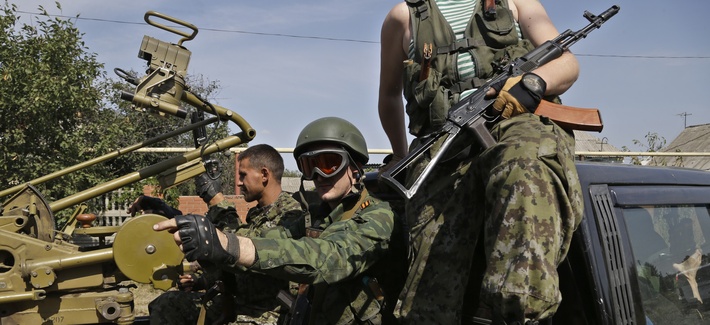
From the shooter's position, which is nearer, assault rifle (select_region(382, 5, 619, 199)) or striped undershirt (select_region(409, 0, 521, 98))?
assault rifle (select_region(382, 5, 619, 199))

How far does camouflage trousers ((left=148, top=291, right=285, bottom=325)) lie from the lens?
4.25 m

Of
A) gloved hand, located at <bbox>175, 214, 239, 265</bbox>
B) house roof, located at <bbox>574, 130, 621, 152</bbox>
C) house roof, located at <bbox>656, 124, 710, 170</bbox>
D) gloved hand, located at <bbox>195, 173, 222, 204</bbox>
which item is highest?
house roof, located at <bbox>656, 124, 710, 170</bbox>

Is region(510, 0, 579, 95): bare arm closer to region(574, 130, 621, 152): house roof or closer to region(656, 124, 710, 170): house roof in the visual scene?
region(574, 130, 621, 152): house roof

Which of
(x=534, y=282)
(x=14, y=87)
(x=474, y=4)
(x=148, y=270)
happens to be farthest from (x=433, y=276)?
(x=14, y=87)

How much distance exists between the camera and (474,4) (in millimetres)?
2824

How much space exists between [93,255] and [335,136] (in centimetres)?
117

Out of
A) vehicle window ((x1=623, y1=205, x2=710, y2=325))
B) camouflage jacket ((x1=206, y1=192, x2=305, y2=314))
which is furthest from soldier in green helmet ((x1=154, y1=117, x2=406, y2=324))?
vehicle window ((x1=623, y1=205, x2=710, y2=325))

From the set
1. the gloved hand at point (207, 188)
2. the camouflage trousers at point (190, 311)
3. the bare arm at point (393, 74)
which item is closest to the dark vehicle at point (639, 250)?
the bare arm at point (393, 74)

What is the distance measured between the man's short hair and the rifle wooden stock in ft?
10.3

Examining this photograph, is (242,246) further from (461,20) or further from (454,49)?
(461,20)

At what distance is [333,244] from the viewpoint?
260 cm

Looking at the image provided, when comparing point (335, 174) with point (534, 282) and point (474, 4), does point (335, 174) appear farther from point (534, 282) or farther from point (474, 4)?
point (534, 282)

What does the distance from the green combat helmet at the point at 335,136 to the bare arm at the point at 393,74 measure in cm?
17

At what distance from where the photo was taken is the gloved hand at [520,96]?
233 centimetres
